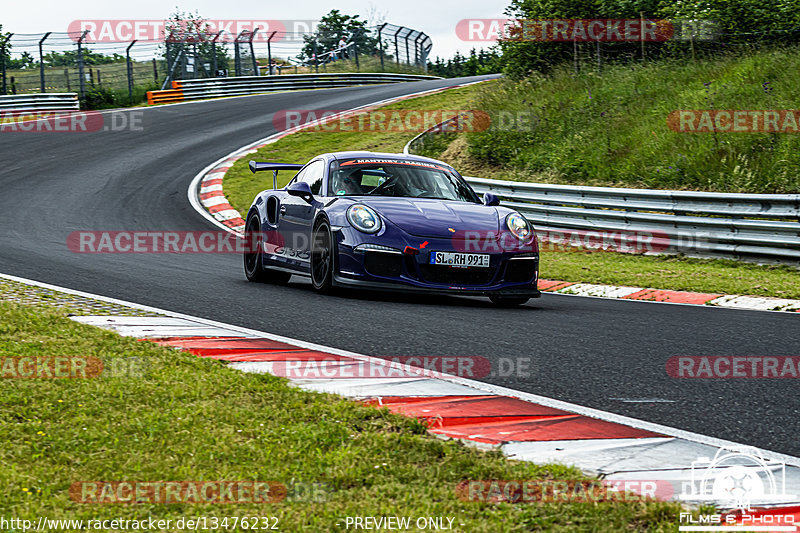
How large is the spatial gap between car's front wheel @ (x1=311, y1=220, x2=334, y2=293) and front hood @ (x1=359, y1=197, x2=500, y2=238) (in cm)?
44

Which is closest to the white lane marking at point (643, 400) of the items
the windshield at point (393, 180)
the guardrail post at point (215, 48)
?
the windshield at point (393, 180)

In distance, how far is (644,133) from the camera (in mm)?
15477

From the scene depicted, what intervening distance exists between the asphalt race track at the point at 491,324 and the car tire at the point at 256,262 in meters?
0.18

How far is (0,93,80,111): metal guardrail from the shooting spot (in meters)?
29.2

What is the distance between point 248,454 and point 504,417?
1.24 meters

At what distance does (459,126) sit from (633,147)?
565cm

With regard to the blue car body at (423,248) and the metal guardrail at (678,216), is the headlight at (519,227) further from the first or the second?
the metal guardrail at (678,216)

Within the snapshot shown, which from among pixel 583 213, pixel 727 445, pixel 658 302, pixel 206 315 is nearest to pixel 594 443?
pixel 727 445

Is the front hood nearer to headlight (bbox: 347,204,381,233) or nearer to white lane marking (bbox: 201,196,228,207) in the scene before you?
headlight (bbox: 347,204,381,233)

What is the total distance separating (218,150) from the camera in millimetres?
22859

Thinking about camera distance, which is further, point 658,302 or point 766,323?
point 658,302

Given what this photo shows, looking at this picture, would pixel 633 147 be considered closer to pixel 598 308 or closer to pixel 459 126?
pixel 459 126

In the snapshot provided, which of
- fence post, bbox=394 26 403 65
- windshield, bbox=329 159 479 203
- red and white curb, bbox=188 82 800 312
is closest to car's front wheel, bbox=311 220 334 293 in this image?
windshield, bbox=329 159 479 203

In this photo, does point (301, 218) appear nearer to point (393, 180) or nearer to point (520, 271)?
point (393, 180)
